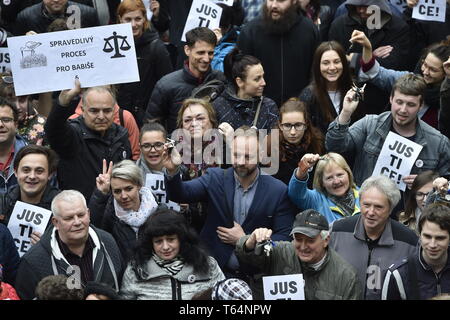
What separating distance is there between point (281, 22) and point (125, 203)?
293 cm

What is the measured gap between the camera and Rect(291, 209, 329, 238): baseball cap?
328 inches

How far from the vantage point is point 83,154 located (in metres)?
9.98

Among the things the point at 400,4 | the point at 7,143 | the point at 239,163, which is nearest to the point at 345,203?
the point at 239,163

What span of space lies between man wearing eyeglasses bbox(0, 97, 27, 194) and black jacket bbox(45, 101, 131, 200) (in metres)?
0.41

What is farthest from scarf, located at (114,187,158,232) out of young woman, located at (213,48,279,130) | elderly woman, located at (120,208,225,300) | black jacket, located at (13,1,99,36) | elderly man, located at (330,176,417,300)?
black jacket, located at (13,1,99,36)

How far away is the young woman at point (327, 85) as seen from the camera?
10.6 meters

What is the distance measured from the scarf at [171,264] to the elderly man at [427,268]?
1.49m

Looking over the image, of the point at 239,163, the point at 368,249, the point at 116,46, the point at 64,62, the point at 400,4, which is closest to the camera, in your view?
the point at 368,249

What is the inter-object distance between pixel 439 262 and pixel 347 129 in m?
1.88

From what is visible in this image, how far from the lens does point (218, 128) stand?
32.6 ft

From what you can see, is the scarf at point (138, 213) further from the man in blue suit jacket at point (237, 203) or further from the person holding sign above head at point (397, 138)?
the person holding sign above head at point (397, 138)

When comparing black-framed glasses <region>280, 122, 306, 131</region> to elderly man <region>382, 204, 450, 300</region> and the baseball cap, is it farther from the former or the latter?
elderly man <region>382, 204, 450, 300</region>

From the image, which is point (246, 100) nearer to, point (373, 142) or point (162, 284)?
point (373, 142)

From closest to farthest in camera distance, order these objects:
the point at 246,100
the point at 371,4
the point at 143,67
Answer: the point at 246,100
the point at 371,4
the point at 143,67
